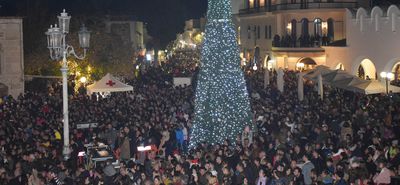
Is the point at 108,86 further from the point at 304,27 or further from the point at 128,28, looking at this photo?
the point at 128,28

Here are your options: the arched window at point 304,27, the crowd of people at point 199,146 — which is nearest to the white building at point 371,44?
the crowd of people at point 199,146

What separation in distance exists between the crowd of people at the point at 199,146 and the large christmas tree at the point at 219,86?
0.66m

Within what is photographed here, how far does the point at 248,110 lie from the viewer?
23.4 meters

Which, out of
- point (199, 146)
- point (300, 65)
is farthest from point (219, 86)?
point (300, 65)

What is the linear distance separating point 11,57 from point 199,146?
25.0 meters

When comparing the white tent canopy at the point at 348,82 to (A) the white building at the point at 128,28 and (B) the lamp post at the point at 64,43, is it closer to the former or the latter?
(B) the lamp post at the point at 64,43

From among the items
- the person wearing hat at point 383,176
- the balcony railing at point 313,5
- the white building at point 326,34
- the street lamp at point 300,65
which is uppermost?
the balcony railing at point 313,5

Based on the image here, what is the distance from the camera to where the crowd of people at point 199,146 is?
15.2m

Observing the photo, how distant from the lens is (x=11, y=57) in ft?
135

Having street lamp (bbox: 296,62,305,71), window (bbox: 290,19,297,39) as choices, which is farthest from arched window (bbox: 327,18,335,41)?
street lamp (bbox: 296,62,305,71)

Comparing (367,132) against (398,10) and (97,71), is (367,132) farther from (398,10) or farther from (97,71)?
(97,71)

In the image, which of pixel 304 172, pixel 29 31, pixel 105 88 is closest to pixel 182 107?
pixel 105 88

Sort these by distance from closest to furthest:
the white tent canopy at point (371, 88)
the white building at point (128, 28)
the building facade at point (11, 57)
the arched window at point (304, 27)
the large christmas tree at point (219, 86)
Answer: the large christmas tree at point (219, 86) → the white tent canopy at point (371, 88) → the building facade at point (11, 57) → the arched window at point (304, 27) → the white building at point (128, 28)

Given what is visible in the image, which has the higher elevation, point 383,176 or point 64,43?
point 64,43
